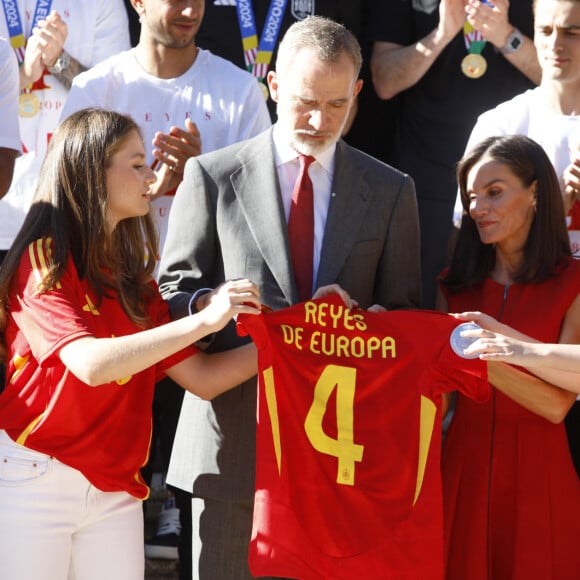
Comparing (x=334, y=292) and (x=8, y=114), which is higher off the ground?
(x=8, y=114)

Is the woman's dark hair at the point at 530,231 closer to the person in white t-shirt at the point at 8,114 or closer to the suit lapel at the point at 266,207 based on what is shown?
the suit lapel at the point at 266,207

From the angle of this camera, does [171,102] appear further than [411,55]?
No

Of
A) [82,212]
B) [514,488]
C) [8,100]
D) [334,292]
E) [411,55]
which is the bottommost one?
[514,488]

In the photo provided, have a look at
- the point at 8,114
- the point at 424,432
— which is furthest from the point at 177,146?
the point at 424,432

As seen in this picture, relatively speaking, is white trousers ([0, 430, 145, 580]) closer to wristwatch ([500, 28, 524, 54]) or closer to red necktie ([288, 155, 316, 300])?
red necktie ([288, 155, 316, 300])

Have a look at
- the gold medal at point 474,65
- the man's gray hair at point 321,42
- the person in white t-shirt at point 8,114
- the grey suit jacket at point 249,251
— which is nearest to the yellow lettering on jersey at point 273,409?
the grey suit jacket at point 249,251

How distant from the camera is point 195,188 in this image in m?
4.18

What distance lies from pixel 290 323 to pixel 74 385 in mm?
746

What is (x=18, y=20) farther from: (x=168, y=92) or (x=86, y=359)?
(x=86, y=359)

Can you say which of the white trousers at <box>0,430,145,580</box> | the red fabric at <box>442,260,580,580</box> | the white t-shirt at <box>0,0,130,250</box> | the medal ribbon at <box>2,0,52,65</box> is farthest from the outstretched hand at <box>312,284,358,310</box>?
the medal ribbon at <box>2,0,52,65</box>

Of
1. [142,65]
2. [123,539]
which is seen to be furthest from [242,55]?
[123,539]

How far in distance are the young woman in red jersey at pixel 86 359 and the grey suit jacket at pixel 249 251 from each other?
0.54 ft

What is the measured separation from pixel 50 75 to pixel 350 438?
2778mm

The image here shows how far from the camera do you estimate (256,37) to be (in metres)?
6.00
